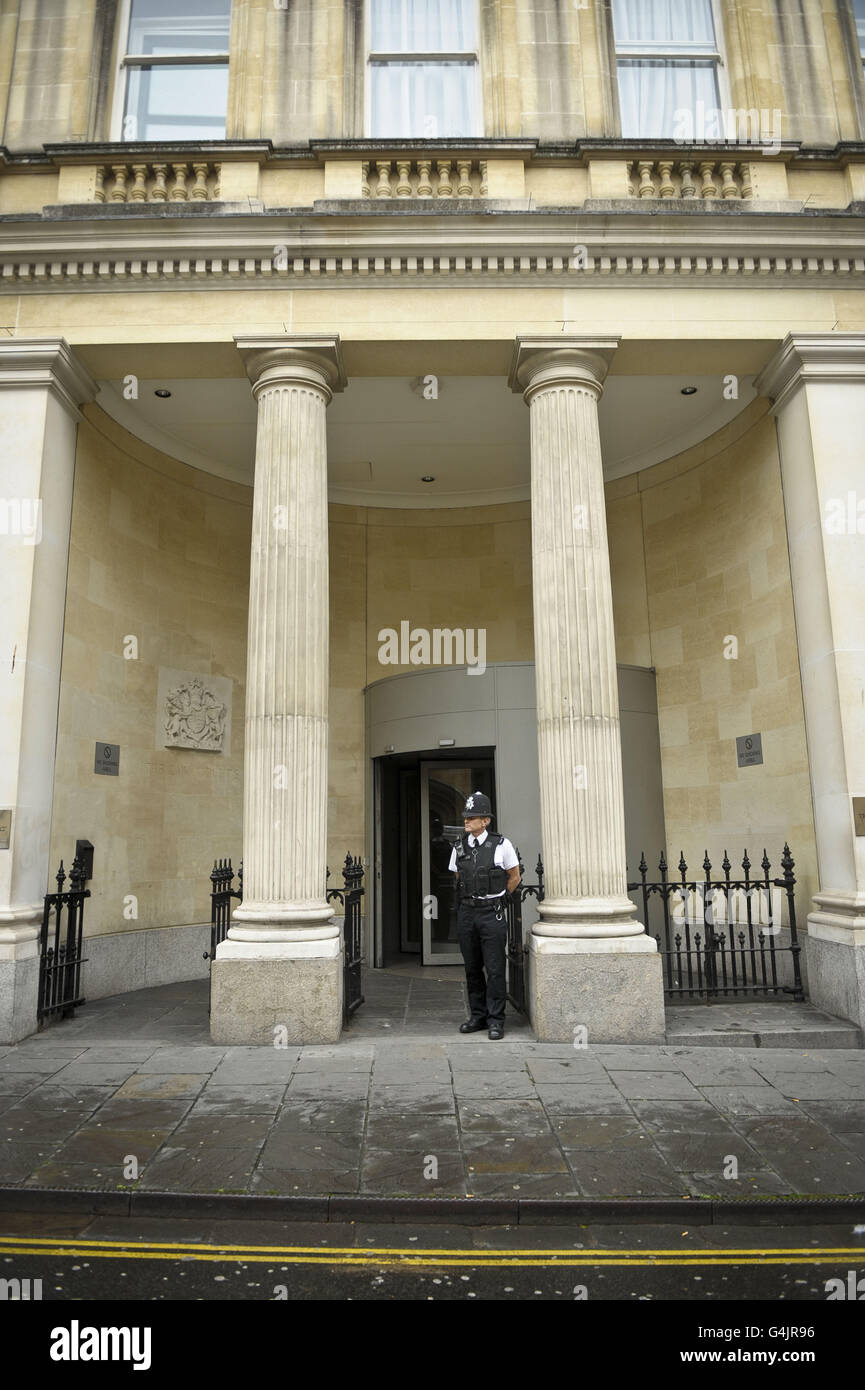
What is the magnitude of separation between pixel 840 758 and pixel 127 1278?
24.4 feet

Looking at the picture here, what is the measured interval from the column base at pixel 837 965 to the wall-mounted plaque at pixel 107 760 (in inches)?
324

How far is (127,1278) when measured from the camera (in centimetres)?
401

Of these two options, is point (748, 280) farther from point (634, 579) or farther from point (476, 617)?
point (476, 617)

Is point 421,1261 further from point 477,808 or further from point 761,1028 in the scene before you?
point 761,1028

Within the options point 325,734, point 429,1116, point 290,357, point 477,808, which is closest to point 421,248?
point 290,357

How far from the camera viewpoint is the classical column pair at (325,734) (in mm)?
7879

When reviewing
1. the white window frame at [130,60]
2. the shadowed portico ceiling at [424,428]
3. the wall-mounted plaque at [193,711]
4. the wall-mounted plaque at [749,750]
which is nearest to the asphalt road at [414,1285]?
the wall-mounted plaque at [749,750]

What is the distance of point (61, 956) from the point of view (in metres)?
9.23

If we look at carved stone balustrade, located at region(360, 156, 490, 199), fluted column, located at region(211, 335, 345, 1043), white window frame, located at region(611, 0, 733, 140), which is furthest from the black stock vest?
white window frame, located at region(611, 0, 733, 140)

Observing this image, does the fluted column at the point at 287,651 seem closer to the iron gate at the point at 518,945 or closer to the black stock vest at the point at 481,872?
the black stock vest at the point at 481,872

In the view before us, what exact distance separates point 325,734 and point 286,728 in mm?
455

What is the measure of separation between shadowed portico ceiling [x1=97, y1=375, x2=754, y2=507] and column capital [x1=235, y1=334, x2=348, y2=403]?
1.48 m

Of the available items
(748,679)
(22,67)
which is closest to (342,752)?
(748,679)
